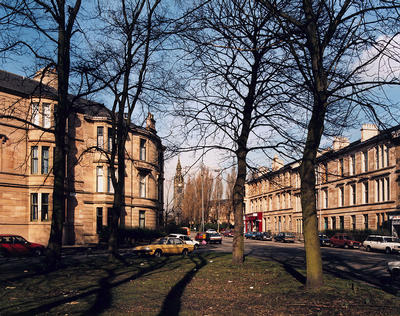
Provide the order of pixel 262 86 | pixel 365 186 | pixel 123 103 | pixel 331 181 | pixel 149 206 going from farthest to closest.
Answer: pixel 331 181, pixel 365 186, pixel 149 206, pixel 123 103, pixel 262 86

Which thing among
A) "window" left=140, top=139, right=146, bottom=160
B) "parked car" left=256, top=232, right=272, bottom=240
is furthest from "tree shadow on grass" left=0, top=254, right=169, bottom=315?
"parked car" left=256, top=232, right=272, bottom=240

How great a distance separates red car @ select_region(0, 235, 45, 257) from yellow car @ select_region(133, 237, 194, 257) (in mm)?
8215

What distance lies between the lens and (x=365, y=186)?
51469 millimetres

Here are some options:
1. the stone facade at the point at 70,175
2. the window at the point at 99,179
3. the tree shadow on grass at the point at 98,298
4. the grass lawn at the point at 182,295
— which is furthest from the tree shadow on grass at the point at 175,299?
the window at the point at 99,179

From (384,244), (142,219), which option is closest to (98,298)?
(384,244)

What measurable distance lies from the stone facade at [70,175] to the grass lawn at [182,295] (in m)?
15.9

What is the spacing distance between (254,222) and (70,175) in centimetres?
6217

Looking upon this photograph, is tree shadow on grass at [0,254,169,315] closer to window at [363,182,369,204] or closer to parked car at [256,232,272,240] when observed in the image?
window at [363,182,369,204]

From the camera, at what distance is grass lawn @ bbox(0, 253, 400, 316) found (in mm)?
9109

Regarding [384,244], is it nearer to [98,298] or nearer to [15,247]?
[15,247]

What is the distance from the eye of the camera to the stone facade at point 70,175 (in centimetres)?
3422

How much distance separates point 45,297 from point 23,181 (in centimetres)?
2765

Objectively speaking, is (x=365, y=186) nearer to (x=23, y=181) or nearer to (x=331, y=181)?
(x=331, y=181)

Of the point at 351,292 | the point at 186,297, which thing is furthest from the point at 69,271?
the point at 351,292
